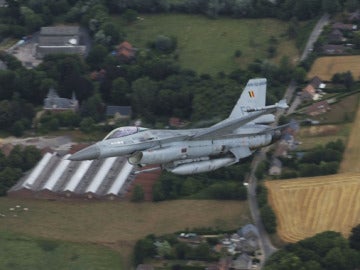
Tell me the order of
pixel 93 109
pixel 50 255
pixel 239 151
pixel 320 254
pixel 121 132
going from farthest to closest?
pixel 93 109 < pixel 50 255 < pixel 320 254 < pixel 239 151 < pixel 121 132

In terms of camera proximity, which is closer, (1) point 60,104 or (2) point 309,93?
(2) point 309,93

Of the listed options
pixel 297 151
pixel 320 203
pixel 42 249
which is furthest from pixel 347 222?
pixel 42 249

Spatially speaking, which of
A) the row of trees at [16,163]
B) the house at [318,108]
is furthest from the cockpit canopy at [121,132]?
the house at [318,108]

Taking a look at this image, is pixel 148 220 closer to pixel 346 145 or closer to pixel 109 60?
pixel 346 145

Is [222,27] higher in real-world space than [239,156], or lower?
lower

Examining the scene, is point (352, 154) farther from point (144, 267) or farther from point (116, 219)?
point (144, 267)

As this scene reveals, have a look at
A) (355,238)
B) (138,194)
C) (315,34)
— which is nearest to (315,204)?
(355,238)

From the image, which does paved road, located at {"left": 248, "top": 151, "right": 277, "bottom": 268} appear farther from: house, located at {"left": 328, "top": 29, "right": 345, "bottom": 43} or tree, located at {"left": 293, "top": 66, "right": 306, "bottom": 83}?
house, located at {"left": 328, "top": 29, "right": 345, "bottom": 43}
